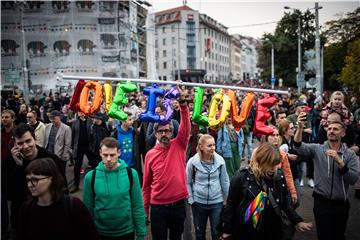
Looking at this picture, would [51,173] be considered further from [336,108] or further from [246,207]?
[336,108]

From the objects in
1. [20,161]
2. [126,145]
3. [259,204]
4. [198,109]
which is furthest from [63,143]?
[259,204]

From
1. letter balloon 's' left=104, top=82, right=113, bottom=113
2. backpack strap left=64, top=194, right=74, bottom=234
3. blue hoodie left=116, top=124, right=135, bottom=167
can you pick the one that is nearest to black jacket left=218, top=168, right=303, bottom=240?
backpack strap left=64, top=194, right=74, bottom=234

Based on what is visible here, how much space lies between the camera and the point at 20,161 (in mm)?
3850

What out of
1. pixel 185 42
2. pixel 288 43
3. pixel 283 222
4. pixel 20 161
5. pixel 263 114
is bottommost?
pixel 283 222

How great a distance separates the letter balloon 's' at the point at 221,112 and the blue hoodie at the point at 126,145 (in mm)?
2894

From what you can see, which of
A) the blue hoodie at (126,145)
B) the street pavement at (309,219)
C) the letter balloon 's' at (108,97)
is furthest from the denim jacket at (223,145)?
the letter balloon 's' at (108,97)

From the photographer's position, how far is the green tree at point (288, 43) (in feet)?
167

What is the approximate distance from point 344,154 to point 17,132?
11.8ft

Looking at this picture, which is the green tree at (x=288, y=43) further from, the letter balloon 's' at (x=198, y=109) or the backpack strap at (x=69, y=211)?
the backpack strap at (x=69, y=211)

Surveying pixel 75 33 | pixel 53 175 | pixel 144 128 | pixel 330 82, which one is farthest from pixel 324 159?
pixel 330 82

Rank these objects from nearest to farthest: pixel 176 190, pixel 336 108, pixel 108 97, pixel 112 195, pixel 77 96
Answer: pixel 112 195 → pixel 176 190 → pixel 108 97 → pixel 77 96 → pixel 336 108

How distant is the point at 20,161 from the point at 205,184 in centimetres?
214

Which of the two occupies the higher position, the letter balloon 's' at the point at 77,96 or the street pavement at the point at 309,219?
the letter balloon 's' at the point at 77,96

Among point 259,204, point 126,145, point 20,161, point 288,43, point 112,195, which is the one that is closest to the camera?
point 259,204
